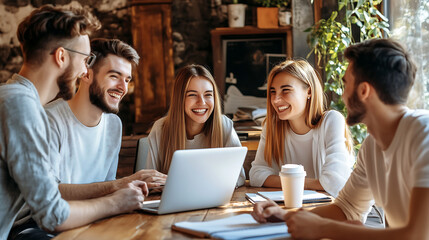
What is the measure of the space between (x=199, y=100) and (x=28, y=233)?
1078 millimetres

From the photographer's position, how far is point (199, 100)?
249 cm

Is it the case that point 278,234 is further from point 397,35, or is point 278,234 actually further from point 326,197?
point 397,35

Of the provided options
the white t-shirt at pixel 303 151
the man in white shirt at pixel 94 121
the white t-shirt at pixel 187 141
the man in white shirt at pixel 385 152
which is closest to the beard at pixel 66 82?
the man in white shirt at pixel 94 121

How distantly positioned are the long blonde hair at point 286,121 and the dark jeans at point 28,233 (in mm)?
1131

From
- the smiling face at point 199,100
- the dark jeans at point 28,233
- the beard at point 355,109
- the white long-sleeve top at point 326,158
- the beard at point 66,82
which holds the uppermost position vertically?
the beard at point 66,82

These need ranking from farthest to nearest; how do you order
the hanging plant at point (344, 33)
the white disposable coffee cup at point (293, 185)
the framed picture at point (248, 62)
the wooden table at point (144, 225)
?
the framed picture at point (248, 62) → the hanging plant at point (344, 33) → the white disposable coffee cup at point (293, 185) → the wooden table at point (144, 225)

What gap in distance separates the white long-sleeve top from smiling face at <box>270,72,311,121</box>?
0.13m

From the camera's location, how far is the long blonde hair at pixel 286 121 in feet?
7.97

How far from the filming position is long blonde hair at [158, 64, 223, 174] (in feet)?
8.05

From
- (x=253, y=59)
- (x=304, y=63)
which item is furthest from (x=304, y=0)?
(x=304, y=63)

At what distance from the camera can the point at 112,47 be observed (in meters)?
2.42

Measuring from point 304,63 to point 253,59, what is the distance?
2.43 metres

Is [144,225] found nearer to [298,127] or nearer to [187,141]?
[187,141]

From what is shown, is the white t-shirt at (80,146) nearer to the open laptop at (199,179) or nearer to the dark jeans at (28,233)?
the dark jeans at (28,233)
